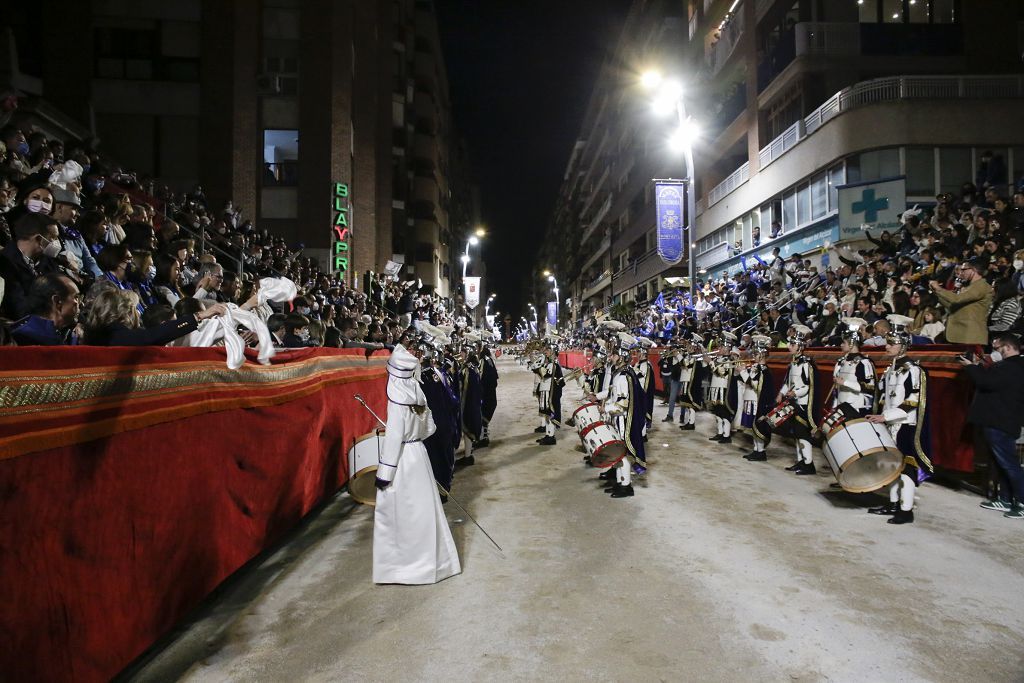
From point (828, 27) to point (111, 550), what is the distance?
2627 cm

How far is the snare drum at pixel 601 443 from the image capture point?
7.69m

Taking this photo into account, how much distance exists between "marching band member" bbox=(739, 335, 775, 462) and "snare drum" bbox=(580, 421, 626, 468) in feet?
12.3

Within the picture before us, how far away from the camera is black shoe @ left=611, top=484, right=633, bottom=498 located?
25.3 feet

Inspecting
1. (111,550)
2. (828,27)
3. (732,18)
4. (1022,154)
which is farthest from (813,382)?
(732,18)

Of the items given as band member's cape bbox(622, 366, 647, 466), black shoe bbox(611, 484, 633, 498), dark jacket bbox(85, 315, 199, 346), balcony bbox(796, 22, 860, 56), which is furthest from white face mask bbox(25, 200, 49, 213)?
balcony bbox(796, 22, 860, 56)

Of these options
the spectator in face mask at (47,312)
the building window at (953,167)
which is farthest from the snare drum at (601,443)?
the building window at (953,167)

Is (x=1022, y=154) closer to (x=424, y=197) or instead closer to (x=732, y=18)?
(x=732, y=18)

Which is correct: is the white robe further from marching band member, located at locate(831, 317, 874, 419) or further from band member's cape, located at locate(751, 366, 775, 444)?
band member's cape, located at locate(751, 366, 775, 444)

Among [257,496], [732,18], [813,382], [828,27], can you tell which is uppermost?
[732,18]

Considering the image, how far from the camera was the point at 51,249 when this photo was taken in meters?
5.09

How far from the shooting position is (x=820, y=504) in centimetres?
717

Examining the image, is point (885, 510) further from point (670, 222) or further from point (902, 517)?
point (670, 222)

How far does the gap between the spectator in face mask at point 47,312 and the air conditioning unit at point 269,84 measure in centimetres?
2565

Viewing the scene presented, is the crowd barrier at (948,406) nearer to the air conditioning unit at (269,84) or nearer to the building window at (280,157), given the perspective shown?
the building window at (280,157)
